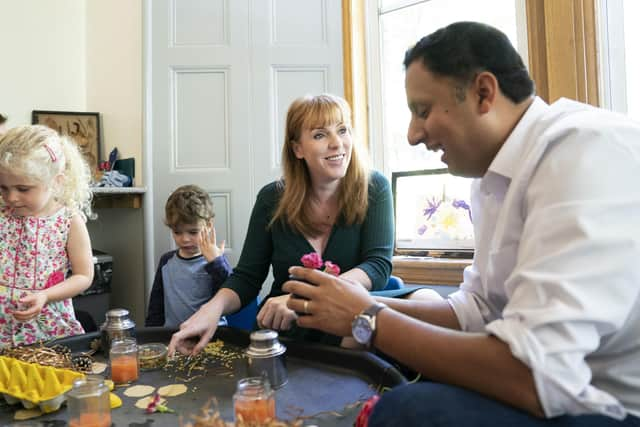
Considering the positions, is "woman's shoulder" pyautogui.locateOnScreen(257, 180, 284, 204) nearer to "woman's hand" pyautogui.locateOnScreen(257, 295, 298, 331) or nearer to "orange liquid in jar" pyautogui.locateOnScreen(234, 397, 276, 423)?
"woman's hand" pyautogui.locateOnScreen(257, 295, 298, 331)

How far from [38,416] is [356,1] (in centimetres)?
270

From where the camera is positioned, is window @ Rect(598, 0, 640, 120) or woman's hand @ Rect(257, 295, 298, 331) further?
window @ Rect(598, 0, 640, 120)

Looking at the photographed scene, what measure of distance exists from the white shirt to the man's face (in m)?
0.13

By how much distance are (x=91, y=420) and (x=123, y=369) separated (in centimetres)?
25

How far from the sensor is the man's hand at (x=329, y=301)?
925mm

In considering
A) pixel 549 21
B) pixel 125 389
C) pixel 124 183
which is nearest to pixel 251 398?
pixel 125 389

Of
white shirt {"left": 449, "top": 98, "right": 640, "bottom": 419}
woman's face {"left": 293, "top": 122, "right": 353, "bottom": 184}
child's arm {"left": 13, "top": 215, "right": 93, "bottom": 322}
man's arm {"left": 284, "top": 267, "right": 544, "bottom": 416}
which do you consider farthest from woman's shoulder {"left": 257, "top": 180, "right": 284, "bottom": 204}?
white shirt {"left": 449, "top": 98, "right": 640, "bottom": 419}

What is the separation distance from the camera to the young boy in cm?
233

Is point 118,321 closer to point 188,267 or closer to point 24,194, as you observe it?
point 24,194

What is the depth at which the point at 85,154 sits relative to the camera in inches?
118

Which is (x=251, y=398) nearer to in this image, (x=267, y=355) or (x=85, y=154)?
(x=267, y=355)

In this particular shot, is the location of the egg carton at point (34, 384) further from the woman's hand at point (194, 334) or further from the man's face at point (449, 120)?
the man's face at point (449, 120)

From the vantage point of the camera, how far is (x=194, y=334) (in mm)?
1332

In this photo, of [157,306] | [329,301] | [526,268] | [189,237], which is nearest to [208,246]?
[189,237]
